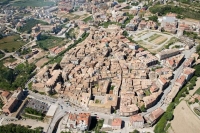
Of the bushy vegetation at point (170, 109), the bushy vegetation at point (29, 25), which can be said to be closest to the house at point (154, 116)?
the bushy vegetation at point (170, 109)

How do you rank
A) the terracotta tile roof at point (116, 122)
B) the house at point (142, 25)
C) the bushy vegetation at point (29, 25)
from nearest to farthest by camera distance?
1. the terracotta tile roof at point (116, 122)
2. the house at point (142, 25)
3. the bushy vegetation at point (29, 25)

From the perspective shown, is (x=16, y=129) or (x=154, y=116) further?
(x=16, y=129)

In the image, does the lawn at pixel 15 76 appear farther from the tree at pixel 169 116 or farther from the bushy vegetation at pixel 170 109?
the tree at pixel 169 116

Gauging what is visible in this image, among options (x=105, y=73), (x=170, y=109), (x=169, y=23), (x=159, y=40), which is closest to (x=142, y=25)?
(x=169, y=23)

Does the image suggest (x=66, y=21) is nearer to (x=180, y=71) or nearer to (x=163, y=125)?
(x=180, y=71)

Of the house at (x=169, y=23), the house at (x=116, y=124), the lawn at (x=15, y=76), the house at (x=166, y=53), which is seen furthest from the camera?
the house at (x=169, y=23)

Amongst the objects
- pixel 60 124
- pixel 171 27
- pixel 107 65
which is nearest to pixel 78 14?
pixel 171 27

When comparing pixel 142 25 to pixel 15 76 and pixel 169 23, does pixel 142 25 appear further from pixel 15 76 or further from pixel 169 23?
pixel 15 76
